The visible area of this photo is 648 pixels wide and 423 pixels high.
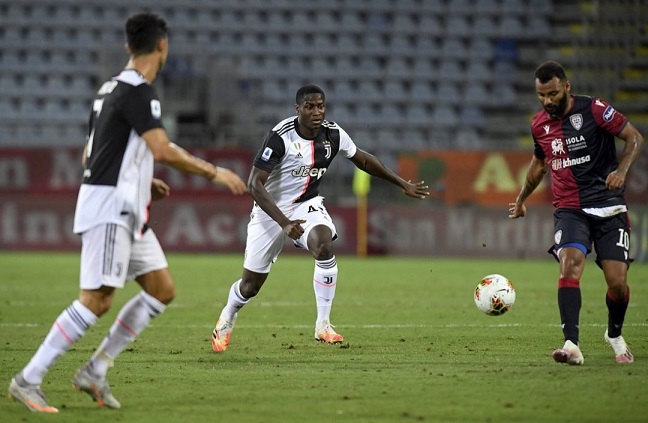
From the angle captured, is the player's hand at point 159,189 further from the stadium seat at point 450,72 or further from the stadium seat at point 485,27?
the stadium seat at point 485,27

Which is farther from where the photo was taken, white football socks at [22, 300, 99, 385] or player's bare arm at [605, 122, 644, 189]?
player's bare arm at [605, 122, 644, 189]

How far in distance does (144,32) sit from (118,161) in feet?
2.65

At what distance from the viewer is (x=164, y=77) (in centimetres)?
2570

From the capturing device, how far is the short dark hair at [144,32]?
6473mm

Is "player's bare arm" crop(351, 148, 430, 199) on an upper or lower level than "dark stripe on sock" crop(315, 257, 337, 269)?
upper

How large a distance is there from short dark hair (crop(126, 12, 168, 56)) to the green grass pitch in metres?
2.21

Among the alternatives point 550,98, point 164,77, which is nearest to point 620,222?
point 550,98

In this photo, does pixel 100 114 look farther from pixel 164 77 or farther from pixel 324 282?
pixel 164 77

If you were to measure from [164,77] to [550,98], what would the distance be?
1849 centimetres

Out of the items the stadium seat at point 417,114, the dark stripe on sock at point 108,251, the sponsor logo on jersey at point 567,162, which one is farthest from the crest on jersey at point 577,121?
the stadium seat at point 417,114

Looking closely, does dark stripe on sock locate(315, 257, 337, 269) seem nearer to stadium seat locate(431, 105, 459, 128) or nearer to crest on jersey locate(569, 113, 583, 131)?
crest on jersey locate(569, 113, 583, 131)

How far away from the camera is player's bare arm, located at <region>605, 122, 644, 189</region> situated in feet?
25.9

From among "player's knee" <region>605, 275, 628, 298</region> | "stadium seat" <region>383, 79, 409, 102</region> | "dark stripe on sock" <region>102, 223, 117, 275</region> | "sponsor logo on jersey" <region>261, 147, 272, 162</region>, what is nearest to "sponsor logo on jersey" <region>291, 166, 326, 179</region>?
"sponsor logo on jersey" <region>261, 147, 272, 162</region>

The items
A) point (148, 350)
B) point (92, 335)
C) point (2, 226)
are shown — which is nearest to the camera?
point (148, 350)
